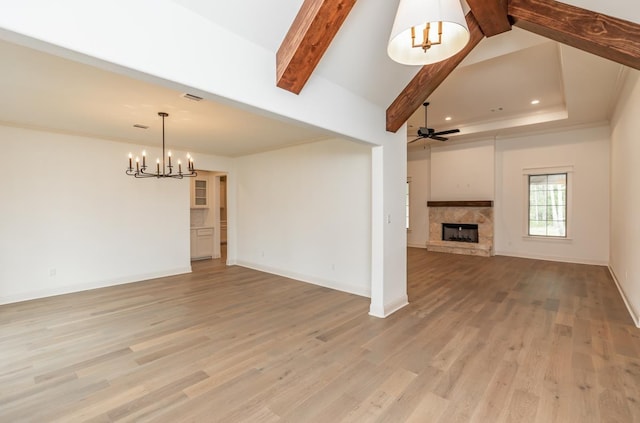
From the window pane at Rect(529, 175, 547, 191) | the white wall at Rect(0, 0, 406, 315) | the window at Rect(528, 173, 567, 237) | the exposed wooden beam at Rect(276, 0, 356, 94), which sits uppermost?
the exposed wooden beam at Rect(276, 0, 356, 94)

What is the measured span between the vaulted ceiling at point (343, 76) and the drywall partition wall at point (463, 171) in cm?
182

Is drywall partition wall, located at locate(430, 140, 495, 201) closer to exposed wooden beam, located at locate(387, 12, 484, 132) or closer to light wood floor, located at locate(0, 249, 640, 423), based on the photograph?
light wood floor, located at locate(0, 249, 640, 423)

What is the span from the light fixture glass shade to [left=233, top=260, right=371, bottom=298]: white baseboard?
351 cm

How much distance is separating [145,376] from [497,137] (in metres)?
8.96

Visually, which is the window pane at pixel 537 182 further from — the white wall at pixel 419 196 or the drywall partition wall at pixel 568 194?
the white wall at pixel 419 196

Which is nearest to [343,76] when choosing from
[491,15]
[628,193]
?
[491,15]

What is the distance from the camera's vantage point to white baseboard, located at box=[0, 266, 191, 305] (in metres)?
4.52

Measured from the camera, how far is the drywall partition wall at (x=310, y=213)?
4.93 m

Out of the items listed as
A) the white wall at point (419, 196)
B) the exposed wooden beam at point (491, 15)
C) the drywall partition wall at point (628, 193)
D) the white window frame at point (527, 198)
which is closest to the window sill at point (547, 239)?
the white window frame at point (527, 198)

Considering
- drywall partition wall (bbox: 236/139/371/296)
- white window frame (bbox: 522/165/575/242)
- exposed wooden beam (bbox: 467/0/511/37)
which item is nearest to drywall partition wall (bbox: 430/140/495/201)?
white window frame (bbox: 522/165/575/242)

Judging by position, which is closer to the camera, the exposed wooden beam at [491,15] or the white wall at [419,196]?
the exposed wooden beam at [491,15]

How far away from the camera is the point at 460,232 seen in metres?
8.80

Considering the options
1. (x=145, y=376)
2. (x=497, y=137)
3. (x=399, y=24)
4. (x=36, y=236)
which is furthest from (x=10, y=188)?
(x=497, y=137)

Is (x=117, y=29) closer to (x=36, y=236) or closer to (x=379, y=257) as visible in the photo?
(x=379, y=257)
